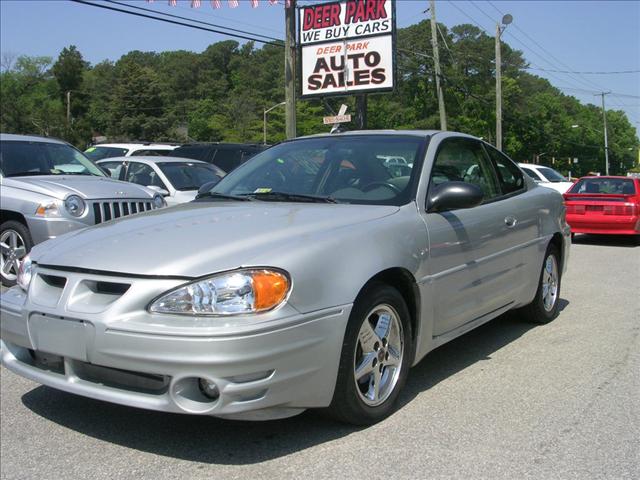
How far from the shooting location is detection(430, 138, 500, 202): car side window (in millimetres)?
4473

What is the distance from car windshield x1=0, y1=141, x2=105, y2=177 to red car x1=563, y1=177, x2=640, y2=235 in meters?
9.33

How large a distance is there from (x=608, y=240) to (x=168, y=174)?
30.8ft

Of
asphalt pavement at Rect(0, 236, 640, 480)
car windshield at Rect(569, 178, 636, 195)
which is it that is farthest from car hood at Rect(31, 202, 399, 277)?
car windshield at Rect(569, 178, 636, 195)

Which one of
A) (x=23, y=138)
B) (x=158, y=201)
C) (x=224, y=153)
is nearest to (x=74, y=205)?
(x=158, y=201)

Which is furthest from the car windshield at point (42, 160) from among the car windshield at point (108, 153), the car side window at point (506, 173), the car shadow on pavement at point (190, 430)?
the car windshield at point (108, 153)

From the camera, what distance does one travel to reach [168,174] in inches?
401

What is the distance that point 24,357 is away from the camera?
344cm

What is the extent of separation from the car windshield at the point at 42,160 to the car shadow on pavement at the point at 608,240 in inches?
379

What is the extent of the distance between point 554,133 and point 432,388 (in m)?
93.5

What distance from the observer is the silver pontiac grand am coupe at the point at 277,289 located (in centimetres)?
288

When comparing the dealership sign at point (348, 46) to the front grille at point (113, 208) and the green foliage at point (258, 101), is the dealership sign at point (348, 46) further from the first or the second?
the green foliage at point (258, 101)

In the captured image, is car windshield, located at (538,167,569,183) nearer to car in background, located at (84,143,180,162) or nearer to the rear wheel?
car in background, located at (84,143,180,162)

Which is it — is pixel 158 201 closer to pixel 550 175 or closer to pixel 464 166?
pixel 464 166

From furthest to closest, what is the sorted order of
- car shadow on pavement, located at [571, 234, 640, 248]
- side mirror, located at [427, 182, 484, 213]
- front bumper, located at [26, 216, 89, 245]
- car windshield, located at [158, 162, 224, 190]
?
car shadow on pavement, located at [571, 234, 640, 248], car windshield, located at [158, 162, 224, 190], front bumper, located at [26, 216, 89, 245], side mirror, located at [427, 182, 484, 213]
